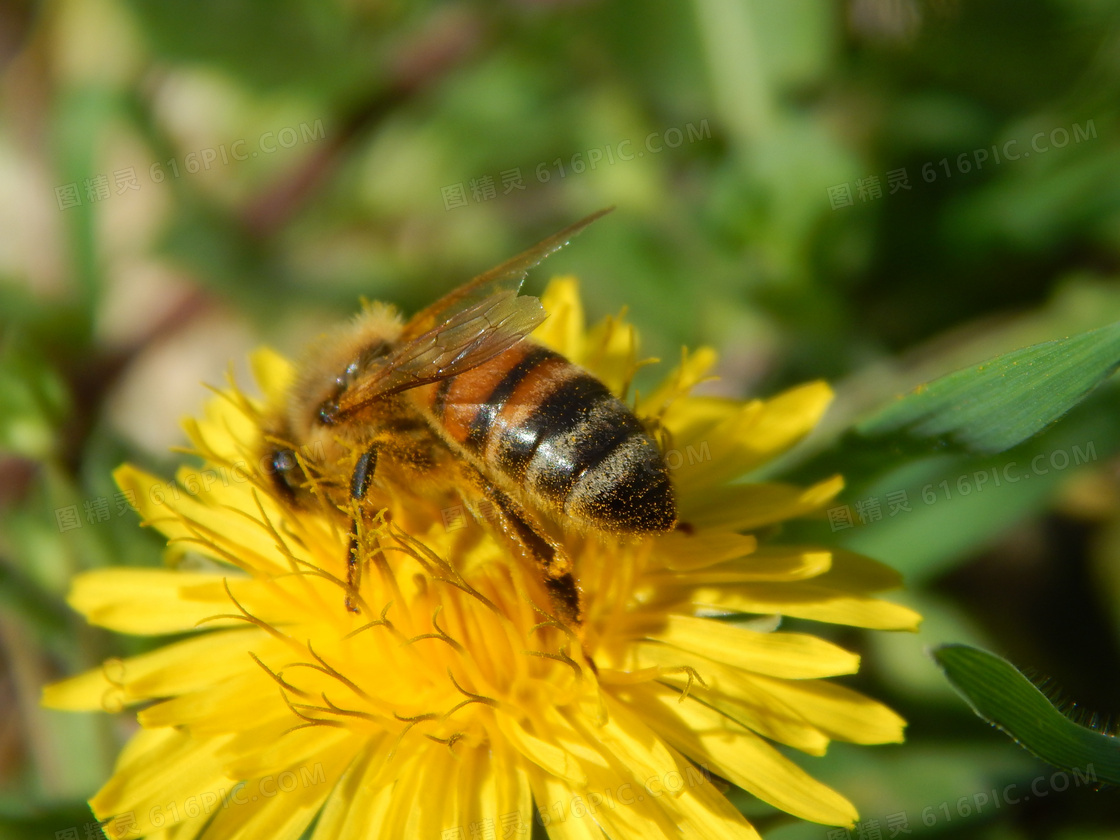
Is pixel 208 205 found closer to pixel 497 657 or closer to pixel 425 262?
pixel 425 262

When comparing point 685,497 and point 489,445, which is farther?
point 685,497

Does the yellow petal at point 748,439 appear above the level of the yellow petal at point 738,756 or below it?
above

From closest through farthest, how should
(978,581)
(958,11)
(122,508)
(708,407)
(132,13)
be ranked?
1. (708,407)
2. (122,508)
3. (978,581)
4. (958,11)
5. (132,13)

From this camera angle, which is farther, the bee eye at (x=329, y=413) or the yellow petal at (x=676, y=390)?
the yellow petal at (x=676, y=390)

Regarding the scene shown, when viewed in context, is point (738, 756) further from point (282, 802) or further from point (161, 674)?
point (161, 674)

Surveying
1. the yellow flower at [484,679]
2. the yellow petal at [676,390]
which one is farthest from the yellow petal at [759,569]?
the yellow petal at [676,390]

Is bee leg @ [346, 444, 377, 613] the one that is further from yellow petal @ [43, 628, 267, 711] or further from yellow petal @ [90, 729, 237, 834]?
yellow petal @ [90, 729, 237, 834]

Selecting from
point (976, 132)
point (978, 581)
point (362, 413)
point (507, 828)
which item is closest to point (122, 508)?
point (362, 413)

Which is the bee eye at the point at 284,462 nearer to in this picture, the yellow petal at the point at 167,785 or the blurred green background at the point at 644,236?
the yellow petal at the point at 167,785
